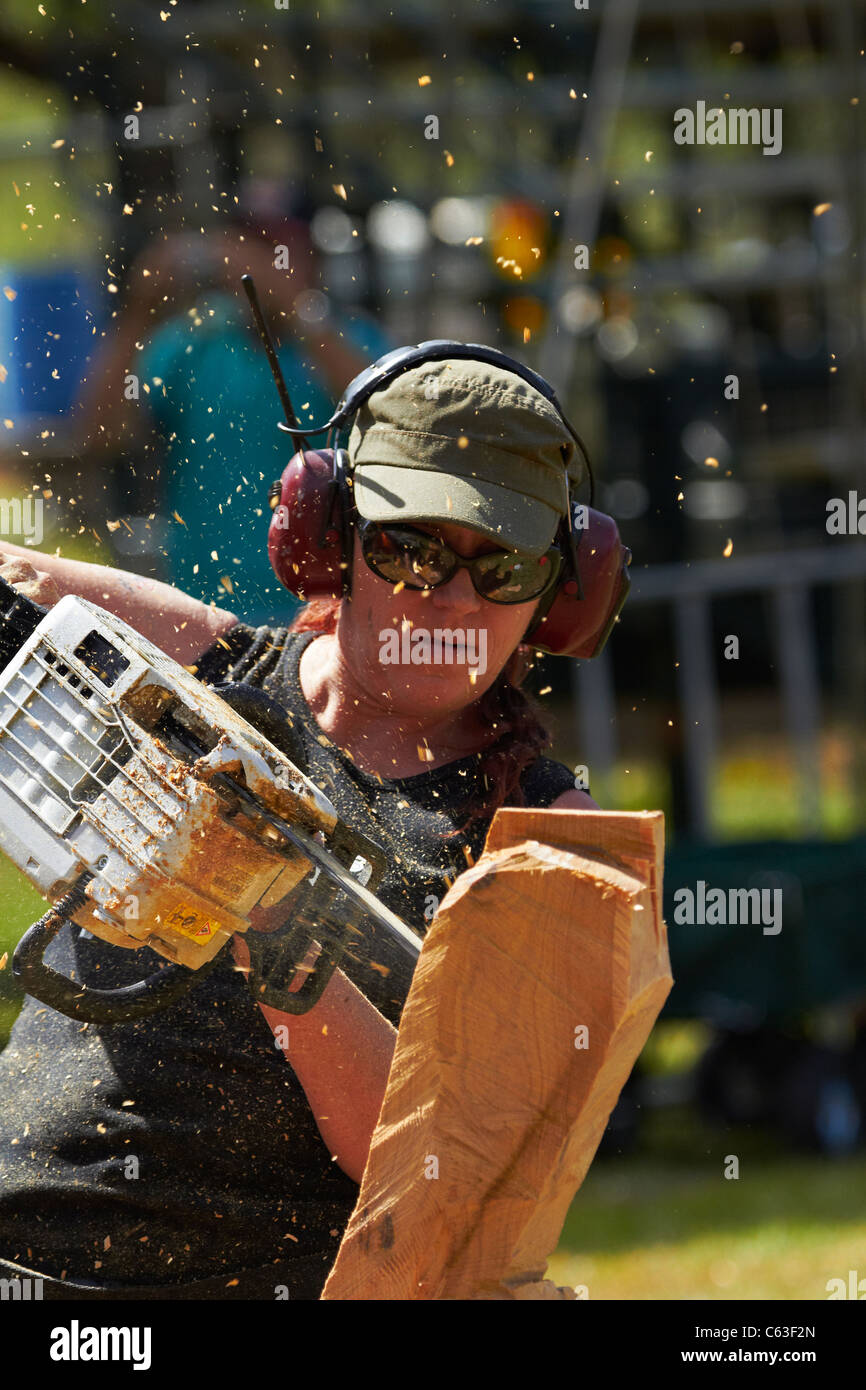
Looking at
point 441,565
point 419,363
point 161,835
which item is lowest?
point 161,835

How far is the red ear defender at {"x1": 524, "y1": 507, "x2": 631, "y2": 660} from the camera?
190cm

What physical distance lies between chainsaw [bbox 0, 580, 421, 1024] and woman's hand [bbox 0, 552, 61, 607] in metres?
0.28

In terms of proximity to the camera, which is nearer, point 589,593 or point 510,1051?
point 510,1051

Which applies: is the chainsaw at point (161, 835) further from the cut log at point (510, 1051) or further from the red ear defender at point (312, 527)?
the red ear defender at point (312, 527)

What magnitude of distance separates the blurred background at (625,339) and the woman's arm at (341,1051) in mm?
2271

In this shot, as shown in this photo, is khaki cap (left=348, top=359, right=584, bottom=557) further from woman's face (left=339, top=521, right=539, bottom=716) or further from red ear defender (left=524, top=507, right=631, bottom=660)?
red ear defender (left=524, top=507, right=631, bottom=660)

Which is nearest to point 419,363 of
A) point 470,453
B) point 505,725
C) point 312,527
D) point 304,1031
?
point 470,453

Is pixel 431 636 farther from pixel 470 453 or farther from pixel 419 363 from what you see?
pixel 419 363

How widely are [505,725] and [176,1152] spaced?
69 centimetres

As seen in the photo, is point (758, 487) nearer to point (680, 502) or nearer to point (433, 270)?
point (680, 502)

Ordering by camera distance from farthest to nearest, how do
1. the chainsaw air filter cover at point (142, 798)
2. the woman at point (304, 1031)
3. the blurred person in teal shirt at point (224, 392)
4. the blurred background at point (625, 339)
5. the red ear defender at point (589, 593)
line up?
the blurred background at point (625, 339), the blurred person in teal shirt at point (224, 392), the red ear defender at point (589, 593), the woman at point (304, 1031), the chainsaw air filter cover at point (142, 798)

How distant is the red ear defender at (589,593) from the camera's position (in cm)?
190

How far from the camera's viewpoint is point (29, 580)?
5.96ft

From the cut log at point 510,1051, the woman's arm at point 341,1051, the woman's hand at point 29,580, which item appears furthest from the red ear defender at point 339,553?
the cut log at point 510,1051
